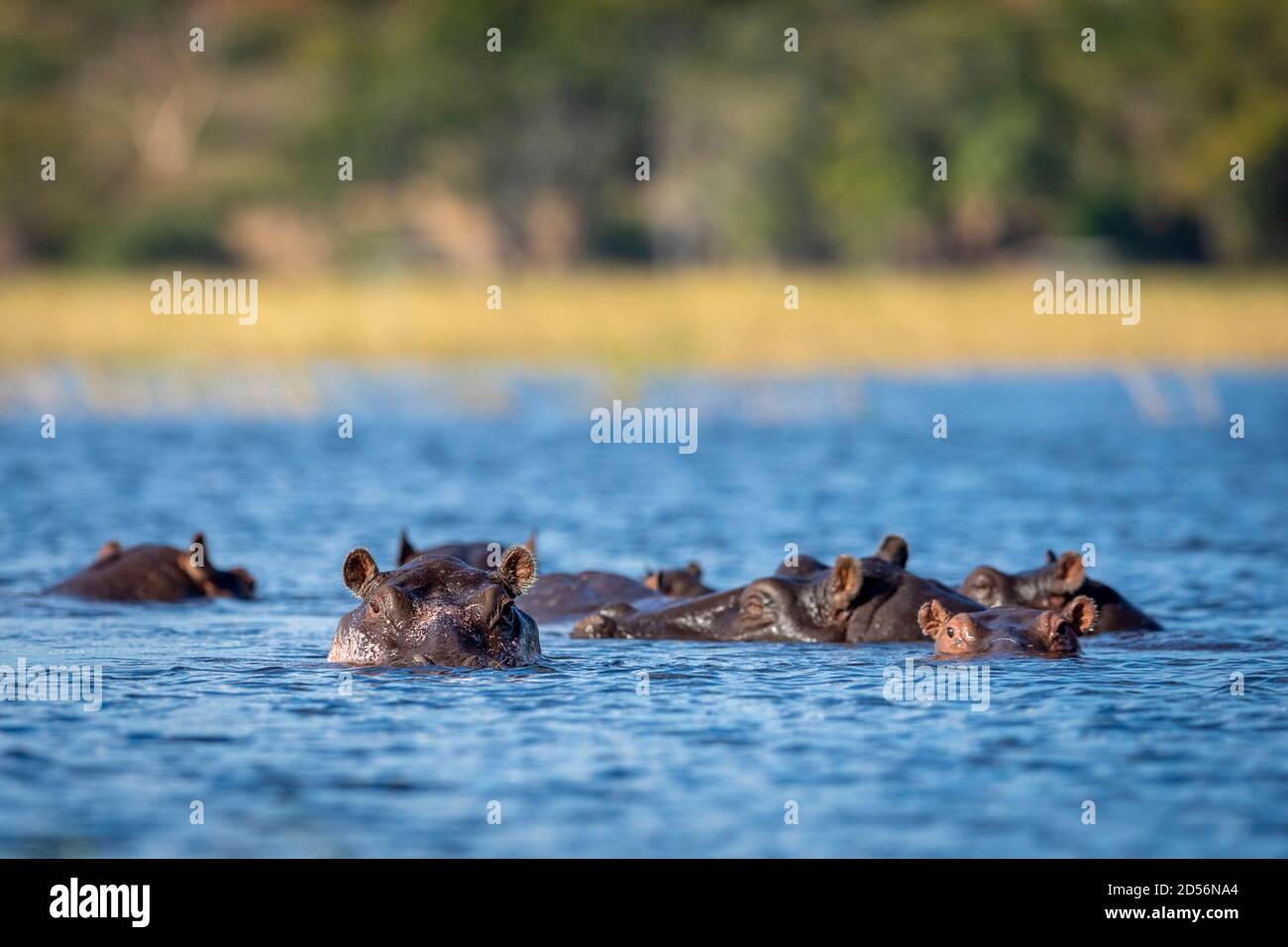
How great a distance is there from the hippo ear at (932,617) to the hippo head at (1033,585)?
754mm

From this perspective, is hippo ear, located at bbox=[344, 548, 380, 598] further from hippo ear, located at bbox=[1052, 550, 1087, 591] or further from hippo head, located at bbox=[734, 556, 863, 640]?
hippo ear, located at bbox=[1052, 550, 1087, 591]

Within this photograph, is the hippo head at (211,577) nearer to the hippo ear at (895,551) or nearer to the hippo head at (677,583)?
the hippo head at (677,583)

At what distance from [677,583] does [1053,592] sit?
7.22 ft

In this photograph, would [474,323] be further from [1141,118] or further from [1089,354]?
[1141,118]

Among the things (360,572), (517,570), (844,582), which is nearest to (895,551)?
(844,582)

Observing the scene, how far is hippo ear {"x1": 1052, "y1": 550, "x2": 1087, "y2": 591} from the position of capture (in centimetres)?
1140

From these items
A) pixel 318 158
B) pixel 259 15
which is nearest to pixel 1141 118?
pixel 318 158

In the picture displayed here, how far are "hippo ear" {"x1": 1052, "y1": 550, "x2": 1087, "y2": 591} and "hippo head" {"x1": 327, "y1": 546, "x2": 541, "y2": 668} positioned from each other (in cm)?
309

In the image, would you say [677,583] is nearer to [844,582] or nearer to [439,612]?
[844,582]

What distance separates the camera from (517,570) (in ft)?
33.0

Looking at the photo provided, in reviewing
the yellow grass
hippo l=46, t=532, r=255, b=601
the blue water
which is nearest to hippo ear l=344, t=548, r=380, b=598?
the blue water

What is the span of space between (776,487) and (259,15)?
62116 mm

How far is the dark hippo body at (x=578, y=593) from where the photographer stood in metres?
12.4

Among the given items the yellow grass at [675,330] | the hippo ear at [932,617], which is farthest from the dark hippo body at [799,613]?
the yellow grass at [675,330]
